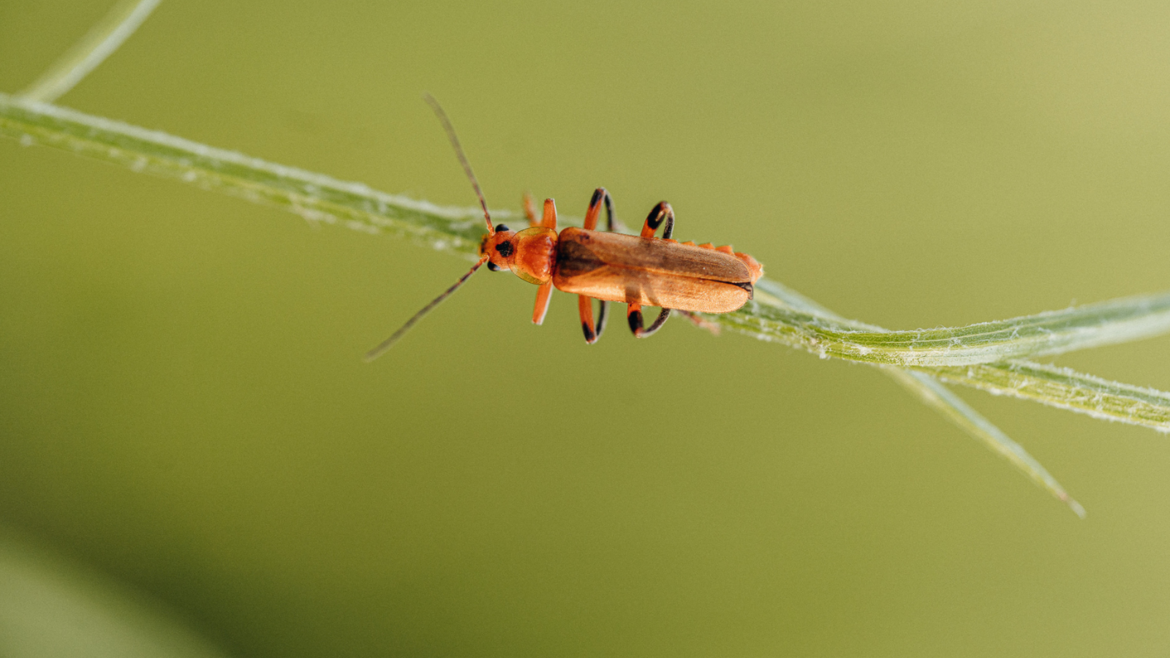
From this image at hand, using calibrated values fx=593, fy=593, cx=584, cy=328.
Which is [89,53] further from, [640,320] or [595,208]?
[640,320]

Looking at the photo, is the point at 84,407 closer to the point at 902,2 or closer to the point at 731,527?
the point at 731,527

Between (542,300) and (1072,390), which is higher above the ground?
(542,300)

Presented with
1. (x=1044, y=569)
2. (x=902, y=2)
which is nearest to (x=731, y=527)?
(x=1044, y=569)

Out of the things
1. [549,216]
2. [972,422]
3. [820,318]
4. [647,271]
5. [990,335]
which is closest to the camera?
[990,335]

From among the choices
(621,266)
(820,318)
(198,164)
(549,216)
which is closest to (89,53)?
(198,164)

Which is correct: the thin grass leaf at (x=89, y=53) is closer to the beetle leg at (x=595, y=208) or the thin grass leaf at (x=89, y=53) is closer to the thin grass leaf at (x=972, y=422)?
the beetle leg at (x=595, y=208)

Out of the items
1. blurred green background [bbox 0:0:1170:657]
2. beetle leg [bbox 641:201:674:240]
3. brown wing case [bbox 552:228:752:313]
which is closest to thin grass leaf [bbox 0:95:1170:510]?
brown wing case [bbox 552:228:752:313]

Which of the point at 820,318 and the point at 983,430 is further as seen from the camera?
the point at 820,318

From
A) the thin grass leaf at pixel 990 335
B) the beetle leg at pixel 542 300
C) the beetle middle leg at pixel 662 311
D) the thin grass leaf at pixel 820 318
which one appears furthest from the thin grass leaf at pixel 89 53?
the thin grass leaf at pixel 990 335
